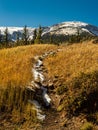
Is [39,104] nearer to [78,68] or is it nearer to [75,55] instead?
[78,68]

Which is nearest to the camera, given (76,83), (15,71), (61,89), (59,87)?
(76,83)

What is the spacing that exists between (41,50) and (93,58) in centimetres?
1010

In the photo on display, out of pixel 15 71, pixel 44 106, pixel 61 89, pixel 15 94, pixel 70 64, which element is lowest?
pixel 44 106

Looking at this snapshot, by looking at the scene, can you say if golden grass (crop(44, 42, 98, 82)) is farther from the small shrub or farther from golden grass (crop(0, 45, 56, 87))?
golden grass (crop(0, 45, 56, 87))

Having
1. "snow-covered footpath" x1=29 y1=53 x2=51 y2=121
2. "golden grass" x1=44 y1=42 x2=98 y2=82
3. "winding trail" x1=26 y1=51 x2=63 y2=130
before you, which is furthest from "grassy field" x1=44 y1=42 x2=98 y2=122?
"snow-covered footpath" x1=29 y1=53 x2=51 y2=121

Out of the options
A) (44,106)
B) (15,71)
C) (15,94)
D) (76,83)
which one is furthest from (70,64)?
(15,94)

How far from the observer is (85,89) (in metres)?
16.9

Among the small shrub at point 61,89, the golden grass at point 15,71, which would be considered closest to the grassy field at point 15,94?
the golden grass at point 15,71

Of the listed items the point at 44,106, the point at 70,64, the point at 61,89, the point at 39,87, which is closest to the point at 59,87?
the point at 61,89

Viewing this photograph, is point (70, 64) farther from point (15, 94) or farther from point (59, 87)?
point (15, 94)

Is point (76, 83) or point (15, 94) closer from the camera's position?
point (15, 94)

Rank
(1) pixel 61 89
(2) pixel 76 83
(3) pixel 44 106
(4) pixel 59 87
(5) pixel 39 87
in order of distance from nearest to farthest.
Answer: (3) pixel 44 106 → (2) pixel 76 83 → (1) pixel 61 89 → (4) pixel 59 87 → (5) pixel 39 87

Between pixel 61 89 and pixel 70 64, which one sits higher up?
pixel 70 64

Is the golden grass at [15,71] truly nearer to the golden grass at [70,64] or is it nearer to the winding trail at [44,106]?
the winding trail at [44,106]
